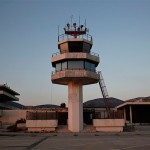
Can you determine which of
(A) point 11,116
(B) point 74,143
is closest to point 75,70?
(B) point 74,143

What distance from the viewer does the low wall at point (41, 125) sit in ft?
141

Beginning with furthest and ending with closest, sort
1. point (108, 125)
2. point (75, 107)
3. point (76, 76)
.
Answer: point (108, 125), point (75, 107), point (76, 76)

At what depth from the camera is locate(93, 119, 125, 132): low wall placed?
142ft

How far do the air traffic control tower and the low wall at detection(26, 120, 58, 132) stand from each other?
2.79 meters

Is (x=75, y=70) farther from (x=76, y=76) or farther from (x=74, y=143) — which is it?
(x=74, y=143)

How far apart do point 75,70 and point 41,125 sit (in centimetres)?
1062

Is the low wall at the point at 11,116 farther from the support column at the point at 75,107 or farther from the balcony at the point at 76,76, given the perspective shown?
the support column at the point at 75,107

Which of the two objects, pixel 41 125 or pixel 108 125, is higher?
pixel 41 125

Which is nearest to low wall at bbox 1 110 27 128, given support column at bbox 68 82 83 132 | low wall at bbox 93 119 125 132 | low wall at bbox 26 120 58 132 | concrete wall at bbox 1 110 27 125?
concrete wall at bbox 1 110 27 125

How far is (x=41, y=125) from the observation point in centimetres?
4297

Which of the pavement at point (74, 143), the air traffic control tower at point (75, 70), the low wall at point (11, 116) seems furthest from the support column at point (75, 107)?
the low wall at point (11, 116)

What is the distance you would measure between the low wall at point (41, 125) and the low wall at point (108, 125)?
691cm

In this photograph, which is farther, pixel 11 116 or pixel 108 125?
pixel 11 116

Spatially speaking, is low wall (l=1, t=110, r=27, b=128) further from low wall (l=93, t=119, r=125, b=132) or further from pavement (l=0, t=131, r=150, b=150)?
pavement (l=0, t=131, r=150, b=150)
